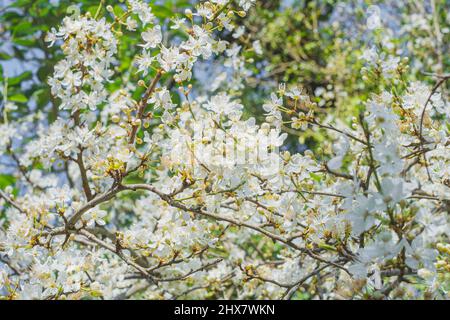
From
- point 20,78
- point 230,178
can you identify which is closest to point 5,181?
point 20,78

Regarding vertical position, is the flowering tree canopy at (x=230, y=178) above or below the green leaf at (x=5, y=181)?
below

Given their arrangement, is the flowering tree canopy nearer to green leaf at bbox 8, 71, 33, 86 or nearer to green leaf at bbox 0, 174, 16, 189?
green leaf at bbox 0, 174, 16, 189

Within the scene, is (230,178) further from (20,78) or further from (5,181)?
(20,78)

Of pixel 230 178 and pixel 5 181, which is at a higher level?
pixel 5 181

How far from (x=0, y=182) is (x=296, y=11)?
10.9 ft

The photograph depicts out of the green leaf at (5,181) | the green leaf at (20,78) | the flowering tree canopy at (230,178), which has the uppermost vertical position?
the green leaf at (20,78)

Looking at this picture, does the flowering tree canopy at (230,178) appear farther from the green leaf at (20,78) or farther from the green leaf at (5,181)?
the green leaf at (20,78)

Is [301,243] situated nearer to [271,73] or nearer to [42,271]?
[42,271]

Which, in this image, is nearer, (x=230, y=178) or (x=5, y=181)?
(x=230, y=178)

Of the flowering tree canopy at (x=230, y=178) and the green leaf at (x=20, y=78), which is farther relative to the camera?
the green leaf at (x=20, y=78)

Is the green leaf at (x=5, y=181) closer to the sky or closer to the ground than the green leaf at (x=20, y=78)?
closer to the ground

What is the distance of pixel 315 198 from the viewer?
4.24ft

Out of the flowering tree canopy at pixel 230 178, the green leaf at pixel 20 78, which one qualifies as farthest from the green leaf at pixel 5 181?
the flowering tree canopy at pixel 230 178
